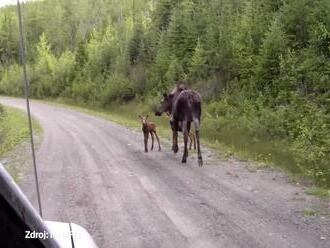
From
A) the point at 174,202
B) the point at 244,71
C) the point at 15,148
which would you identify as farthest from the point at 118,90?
the point at 174,202

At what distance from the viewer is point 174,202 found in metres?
8.41

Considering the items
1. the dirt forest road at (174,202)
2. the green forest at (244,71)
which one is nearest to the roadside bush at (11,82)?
the green forest at (244,71)

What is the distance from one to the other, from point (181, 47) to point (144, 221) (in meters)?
22.3

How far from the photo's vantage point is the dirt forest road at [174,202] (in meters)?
6.63

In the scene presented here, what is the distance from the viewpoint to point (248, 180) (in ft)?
32.8

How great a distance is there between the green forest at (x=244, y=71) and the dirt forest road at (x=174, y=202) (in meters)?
1.72

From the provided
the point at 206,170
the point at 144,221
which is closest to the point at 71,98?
the point at 206,170

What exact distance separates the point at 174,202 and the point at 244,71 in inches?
499

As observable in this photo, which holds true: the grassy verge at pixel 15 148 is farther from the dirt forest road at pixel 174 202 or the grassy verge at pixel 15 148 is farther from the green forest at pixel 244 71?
the green forest at pixel 244 71

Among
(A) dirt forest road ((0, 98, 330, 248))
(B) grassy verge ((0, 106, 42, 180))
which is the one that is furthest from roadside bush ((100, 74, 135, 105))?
(A) dirt forest road ((0, 98, 330, 248))

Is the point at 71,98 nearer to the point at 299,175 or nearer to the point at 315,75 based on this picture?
the point at 315,75

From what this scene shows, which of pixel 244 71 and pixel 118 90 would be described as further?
pixel 118 90

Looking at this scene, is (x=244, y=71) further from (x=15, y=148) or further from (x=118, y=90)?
(x=118, y=90)

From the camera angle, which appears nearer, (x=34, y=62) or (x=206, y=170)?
(x=206, y=170)
